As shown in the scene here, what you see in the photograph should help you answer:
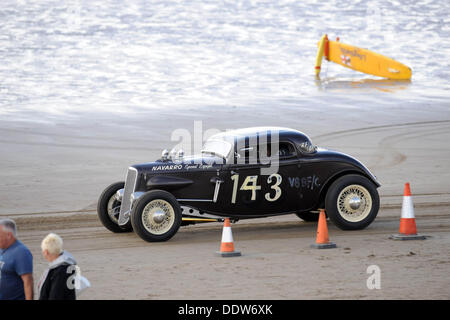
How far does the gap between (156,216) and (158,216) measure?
0.10 ft

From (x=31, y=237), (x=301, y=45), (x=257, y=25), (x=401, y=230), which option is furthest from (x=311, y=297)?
(x=257, y=25)

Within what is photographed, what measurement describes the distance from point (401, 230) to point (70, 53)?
29.0m

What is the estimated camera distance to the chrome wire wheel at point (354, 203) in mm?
13672

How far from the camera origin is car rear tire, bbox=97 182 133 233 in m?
13.7

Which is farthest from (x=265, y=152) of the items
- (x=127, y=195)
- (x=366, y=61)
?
(x=366, y=61)

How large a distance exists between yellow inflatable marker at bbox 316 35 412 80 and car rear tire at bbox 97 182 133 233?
22807mm

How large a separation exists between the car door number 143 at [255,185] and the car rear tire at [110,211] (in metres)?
1.84

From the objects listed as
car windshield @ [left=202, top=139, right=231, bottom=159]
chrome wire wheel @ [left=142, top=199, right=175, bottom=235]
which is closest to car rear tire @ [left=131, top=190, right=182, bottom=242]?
chrome wire wheel @ [left=142, top=199, right=175, bottom=235]

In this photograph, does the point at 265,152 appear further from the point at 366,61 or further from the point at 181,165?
the point at 366,61

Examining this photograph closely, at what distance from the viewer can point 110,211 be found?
13.8 m

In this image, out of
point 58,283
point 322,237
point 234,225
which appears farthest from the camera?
point 234,225

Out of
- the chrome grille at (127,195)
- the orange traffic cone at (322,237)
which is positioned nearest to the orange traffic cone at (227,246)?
the orange traffic cone at (322,237)

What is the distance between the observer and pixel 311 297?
9.59 meters
